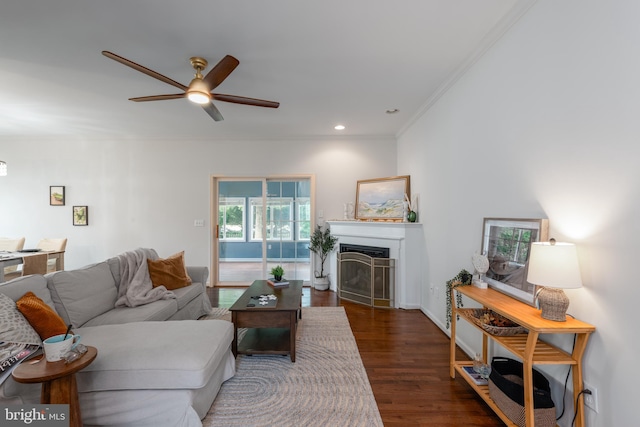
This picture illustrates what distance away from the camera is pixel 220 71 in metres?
2.27

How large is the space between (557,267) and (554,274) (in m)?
0.04

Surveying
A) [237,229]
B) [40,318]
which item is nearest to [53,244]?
[237,229]

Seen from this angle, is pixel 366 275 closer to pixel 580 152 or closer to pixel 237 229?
pixel 237 229

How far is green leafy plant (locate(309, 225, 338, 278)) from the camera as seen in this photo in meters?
4.92

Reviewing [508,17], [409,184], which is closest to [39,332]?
[508,17]

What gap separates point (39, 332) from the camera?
5.79 feet

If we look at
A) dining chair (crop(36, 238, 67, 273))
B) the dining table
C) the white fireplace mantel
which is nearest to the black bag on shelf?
the white fireplace mantel

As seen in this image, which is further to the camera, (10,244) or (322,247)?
(322,247)

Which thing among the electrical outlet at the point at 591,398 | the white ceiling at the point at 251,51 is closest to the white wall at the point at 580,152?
the electrical outlet at the point at 591,398

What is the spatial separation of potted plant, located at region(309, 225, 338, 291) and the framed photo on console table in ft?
9.34

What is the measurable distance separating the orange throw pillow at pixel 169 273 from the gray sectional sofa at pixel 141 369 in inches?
31.7

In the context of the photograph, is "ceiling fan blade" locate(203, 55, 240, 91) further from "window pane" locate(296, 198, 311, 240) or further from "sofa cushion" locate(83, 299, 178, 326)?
"window pane" locate(296, 198, 311, 240)

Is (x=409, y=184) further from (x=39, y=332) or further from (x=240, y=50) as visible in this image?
(x=39, y=332)

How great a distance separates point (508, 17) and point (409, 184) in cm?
258
